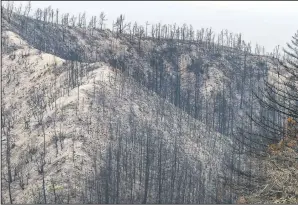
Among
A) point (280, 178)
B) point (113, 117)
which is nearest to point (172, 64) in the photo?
point (113, 117)

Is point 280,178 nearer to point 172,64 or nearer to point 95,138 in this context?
point 95,138

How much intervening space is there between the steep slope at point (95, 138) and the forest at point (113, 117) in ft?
0.88

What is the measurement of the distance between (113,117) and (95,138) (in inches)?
385

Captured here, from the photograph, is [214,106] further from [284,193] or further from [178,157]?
[284,193]

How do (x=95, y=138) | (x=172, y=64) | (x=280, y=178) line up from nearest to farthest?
(x=280, y=178)
(x=95, y=138)
(x=172, y=64)

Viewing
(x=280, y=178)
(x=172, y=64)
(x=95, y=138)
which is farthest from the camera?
(x=172, y=64)

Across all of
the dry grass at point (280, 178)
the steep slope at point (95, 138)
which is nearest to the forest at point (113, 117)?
the steep slope at point (95, 138)

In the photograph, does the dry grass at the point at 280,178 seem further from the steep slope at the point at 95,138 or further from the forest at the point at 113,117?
the steep slope at the point at 95,138

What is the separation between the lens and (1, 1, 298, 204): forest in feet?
262

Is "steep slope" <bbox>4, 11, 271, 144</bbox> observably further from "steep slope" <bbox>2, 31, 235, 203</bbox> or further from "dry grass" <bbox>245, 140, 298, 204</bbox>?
"dry grass" <bbox>245, 140, 298, 204</bbox>

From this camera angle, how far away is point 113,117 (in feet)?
316

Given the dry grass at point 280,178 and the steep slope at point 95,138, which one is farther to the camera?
the steep slope at point 95,138

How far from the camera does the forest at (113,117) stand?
7975 centimetres

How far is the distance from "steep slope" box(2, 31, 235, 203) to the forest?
27 centimetres
